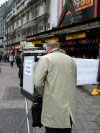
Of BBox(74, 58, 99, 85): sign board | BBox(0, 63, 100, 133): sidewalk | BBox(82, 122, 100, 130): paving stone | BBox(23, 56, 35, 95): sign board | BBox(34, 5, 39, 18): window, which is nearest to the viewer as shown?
BBox(23, 56, 35, 95): sign board

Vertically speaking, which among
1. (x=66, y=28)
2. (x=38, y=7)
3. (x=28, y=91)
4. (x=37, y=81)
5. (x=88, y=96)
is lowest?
→ (x=88, y=96)

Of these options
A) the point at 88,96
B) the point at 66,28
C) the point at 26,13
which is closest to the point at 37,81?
the point at 88,96

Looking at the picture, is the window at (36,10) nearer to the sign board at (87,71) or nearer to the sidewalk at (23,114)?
the sidewalk at (23,114)

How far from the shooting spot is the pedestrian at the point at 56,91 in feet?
11.0

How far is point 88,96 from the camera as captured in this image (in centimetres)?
955

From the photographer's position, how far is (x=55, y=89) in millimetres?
3348

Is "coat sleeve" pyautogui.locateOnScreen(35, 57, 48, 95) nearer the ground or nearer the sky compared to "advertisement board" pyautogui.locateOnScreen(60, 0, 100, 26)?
nearer the ground

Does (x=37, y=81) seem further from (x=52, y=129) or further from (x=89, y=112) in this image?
(x=89, y=112)

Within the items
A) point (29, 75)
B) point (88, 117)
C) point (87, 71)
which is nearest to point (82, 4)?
point (87, 71)

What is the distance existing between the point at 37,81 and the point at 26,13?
46973 millimetres

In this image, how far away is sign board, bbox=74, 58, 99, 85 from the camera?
7427mm

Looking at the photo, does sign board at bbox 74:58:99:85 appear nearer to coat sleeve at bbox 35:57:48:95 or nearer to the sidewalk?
the sidewalk

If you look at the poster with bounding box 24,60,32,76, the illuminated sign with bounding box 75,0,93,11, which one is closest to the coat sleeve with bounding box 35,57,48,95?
the poster with bounding box 24,60,32,76

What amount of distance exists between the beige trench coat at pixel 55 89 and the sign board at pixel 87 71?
4060 mm
